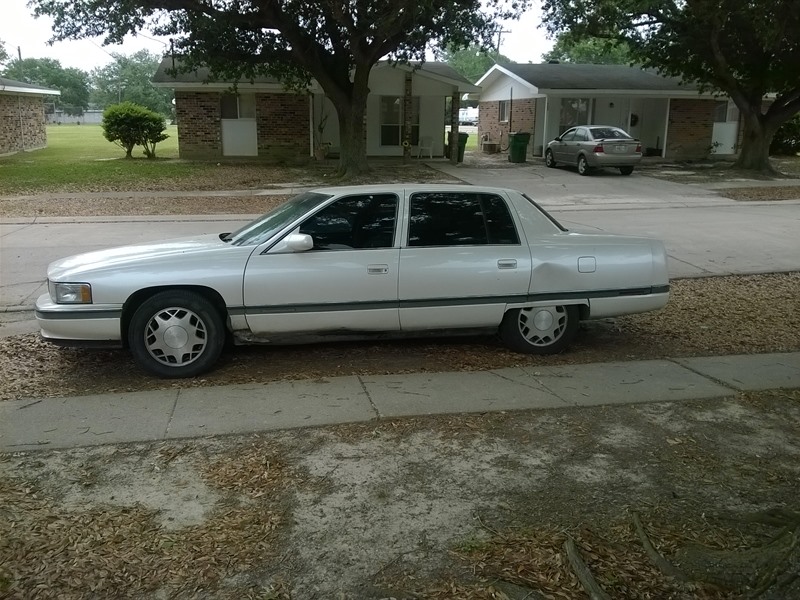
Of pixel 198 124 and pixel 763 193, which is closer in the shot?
pixel 763 193

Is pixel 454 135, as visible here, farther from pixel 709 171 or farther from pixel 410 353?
pixel 410 353

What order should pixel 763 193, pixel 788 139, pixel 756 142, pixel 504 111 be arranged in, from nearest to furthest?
1. pixel 763 193
2. pixel 756 142
3. pixel 788 139
4. pixel 504 111

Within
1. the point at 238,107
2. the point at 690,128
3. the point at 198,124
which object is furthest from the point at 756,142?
the point at 198,124

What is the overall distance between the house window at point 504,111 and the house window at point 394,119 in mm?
6808

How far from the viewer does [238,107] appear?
91.1 feet

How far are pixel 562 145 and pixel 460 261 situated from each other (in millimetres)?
21780

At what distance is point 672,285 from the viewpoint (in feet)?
30.6

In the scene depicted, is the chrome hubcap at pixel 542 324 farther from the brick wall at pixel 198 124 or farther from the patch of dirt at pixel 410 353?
the brick wall at pixel 198 124

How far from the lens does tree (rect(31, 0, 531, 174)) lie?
18.9m

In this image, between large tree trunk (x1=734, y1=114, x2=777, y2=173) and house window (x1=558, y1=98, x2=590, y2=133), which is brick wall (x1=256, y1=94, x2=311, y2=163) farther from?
large tree trunk (x1=734, y1=114, x2=777, y2=173)

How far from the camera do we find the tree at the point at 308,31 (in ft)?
62.0

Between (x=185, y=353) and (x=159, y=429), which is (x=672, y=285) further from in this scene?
(x=159, y=429)

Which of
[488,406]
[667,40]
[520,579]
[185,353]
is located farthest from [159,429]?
[667,40]

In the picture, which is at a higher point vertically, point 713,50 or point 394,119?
point 713,50
